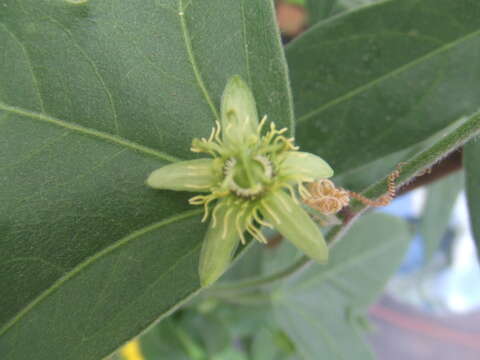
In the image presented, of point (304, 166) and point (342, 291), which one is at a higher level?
point (342, 291)

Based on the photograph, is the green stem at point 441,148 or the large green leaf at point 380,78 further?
the large green leaf at point 380,78

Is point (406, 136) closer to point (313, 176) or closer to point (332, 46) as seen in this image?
point (332, 46)

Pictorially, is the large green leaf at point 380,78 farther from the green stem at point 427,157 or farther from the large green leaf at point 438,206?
the large green leaf at point 438,206

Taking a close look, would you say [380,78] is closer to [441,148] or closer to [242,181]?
[441,148]

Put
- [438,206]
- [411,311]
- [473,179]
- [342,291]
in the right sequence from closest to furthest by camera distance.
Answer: [473,179] < [342,291] < [438,206] < [411,311]

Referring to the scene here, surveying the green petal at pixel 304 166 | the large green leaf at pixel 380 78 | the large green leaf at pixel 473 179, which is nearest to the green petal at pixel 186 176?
the green petal at pixel 304 166

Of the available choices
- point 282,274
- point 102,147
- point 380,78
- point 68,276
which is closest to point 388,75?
point 380,78
